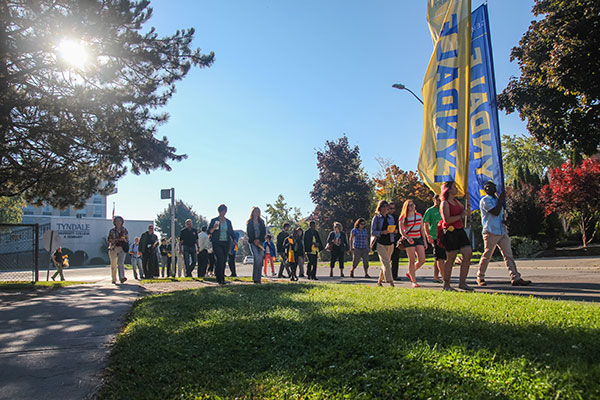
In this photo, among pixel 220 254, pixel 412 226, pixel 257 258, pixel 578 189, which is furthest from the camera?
pixel 578 189

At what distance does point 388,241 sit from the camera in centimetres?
892

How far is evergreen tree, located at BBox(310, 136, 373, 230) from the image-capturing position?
4031 centimetres

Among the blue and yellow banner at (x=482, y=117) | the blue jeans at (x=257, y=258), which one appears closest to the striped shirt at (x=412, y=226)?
the blue and yellow banner at (x=482, y=117)

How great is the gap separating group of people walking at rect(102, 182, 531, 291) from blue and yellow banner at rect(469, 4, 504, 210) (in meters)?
0.42

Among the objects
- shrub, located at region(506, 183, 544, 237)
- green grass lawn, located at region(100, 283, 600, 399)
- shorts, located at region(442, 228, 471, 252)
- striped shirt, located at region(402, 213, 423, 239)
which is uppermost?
shrub, located at region(506, 183, 544, 237)

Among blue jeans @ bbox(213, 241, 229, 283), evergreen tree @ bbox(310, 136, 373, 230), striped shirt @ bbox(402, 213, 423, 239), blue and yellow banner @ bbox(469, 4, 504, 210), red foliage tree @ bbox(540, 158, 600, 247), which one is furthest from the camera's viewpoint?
evergreen tree @ bbox(310, 136, 373, 230)

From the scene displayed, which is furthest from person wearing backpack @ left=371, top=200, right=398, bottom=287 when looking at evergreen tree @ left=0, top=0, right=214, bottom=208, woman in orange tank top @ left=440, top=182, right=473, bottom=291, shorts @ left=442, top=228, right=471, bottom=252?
evergreen tree @ left=0, top=0, right=214, bottom=208

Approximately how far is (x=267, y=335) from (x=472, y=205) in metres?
6.14

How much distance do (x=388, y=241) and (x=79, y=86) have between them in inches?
353

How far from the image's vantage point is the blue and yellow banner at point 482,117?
8.23m

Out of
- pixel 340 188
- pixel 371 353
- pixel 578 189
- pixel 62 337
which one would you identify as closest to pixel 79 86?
pixel 62 337

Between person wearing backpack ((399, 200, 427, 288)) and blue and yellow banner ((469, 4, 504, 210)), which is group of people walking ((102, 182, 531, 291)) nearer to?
person wearing backpack ((399, 200, 427, 288))

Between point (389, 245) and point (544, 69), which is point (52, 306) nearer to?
point (389, 245)

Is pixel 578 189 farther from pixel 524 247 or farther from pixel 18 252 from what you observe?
pixel 18 252
